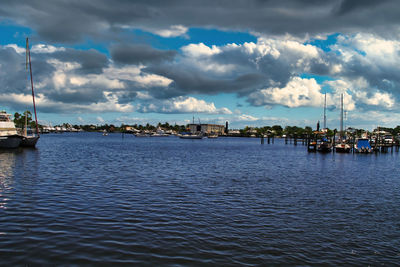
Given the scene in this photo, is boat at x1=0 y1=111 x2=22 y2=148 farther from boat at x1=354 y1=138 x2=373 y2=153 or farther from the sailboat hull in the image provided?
boat at x1=354 y1=138 x2=373 y2=153

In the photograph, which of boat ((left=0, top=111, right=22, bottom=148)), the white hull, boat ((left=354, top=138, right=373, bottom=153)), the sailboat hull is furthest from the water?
boat ((left=354, top=138, right=373, bottom=153))

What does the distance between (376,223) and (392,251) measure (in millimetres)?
4456

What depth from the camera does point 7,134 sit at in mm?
65438

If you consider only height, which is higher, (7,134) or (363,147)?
(7,134)

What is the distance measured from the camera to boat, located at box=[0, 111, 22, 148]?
62969 millimetres

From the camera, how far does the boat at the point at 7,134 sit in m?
63.0

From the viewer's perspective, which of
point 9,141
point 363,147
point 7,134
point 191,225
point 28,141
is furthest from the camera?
point 363,147

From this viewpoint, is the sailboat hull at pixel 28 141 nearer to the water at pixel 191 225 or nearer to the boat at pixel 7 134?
the boat at pixel 7 134

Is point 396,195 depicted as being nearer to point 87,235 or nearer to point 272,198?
point 272,198

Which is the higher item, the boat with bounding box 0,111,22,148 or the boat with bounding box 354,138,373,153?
the boat with bounding box 0,111,22,148

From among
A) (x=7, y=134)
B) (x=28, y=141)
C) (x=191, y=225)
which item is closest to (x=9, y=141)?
(x=7, y=134)

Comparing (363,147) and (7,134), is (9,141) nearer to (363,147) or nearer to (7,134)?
(7,134)

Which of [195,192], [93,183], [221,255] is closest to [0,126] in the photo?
[93,183]

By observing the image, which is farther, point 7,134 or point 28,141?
point 28,141
